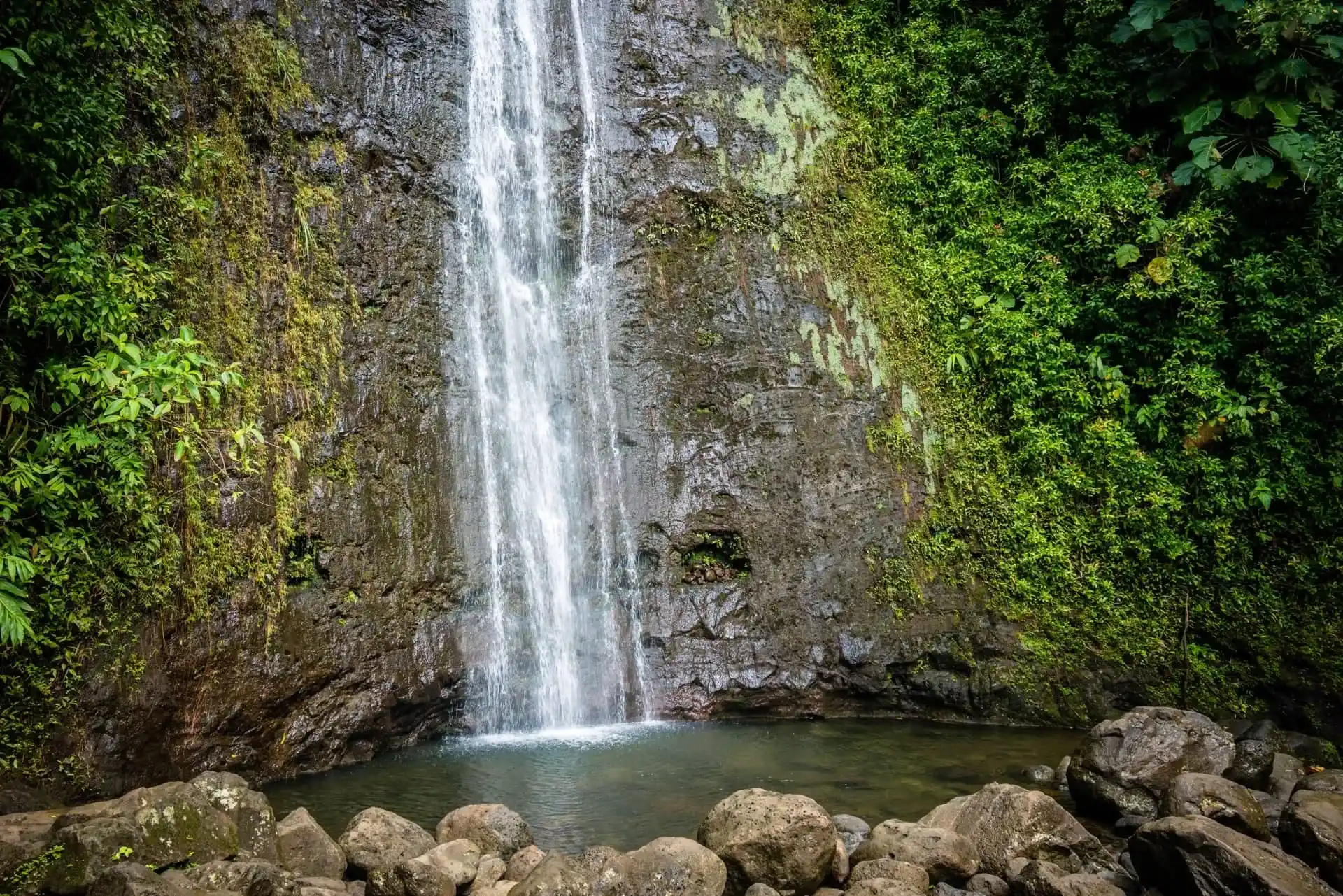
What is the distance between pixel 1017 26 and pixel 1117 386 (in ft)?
14.6

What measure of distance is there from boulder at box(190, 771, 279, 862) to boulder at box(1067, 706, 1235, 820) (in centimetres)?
496

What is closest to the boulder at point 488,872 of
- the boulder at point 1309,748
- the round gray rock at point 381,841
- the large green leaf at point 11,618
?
the round gray rock at point 381,841

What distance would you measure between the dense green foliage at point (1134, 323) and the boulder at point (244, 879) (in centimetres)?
631

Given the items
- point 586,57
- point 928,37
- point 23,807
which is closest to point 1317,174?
point 928,37

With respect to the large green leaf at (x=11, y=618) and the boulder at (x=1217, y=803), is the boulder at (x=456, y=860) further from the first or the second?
the boulder at (x=1217, y=803)

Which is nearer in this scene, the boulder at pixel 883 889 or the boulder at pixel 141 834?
the boulder at pixel 141 834

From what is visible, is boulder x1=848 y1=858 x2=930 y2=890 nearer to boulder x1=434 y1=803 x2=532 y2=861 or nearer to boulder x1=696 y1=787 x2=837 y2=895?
boulder x1=696 y1=787 x2=837 y2=895

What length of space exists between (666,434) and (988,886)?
17.4ft

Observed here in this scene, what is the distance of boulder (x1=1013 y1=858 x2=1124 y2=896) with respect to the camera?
12.9 ft

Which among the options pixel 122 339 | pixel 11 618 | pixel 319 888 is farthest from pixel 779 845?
pixel 122 339

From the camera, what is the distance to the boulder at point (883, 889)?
3.93 m

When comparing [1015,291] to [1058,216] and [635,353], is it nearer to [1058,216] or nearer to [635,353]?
[1058,216]

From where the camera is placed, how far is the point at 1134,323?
26.6 ft

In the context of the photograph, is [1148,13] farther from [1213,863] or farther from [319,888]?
[319,888]
